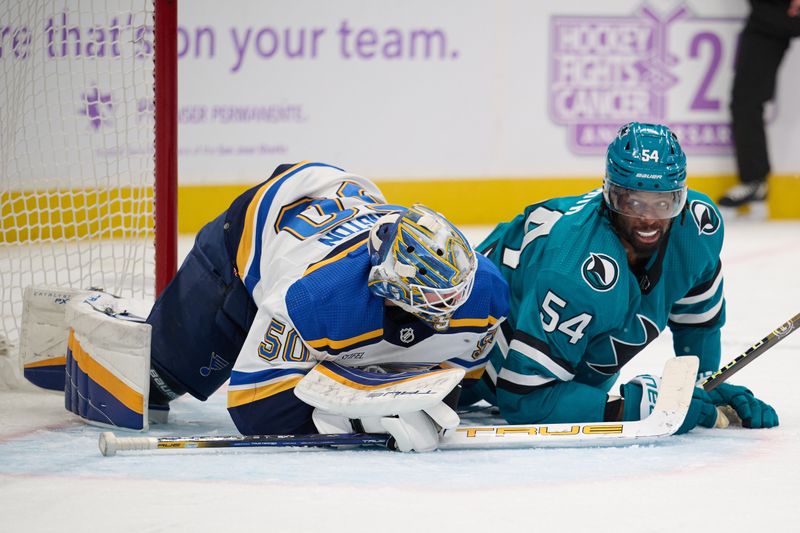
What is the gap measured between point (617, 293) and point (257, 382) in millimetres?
838

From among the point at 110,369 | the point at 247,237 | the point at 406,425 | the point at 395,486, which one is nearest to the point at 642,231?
the point at 406,425

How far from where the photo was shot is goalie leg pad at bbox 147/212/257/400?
127 inches

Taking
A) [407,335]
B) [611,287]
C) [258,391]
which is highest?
[611,287]

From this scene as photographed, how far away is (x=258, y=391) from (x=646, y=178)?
3.24 feet

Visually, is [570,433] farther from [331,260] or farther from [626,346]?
[331,260]

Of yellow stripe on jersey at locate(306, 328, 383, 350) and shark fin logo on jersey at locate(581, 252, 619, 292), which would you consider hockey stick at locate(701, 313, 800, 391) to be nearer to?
shark fin logo on jersey at locate(581, 252, 619, 292)

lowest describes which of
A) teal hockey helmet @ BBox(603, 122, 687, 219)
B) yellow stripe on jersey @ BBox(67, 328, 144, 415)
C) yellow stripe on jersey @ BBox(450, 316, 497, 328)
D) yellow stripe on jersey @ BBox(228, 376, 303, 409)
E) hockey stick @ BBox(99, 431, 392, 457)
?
hockey stick @ BBox(99, 431, 392, 457)


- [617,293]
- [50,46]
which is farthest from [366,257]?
[50,46]

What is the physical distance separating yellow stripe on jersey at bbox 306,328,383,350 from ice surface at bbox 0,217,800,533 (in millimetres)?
254

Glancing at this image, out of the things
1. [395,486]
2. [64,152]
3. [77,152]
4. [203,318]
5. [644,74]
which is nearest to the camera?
[395,486]

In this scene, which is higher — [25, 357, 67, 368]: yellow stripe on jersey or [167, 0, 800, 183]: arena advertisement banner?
[167, 0, 800, 183]: arena advertisement banner

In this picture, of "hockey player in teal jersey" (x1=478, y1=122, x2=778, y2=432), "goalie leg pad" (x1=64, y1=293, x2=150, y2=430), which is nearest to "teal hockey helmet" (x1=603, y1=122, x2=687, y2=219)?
"hockey player in teal jersey" (x1=478, y1=122, x2=778, y2=432)

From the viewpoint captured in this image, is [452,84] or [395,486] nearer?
[395,486]

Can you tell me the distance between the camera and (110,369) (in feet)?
10.6
